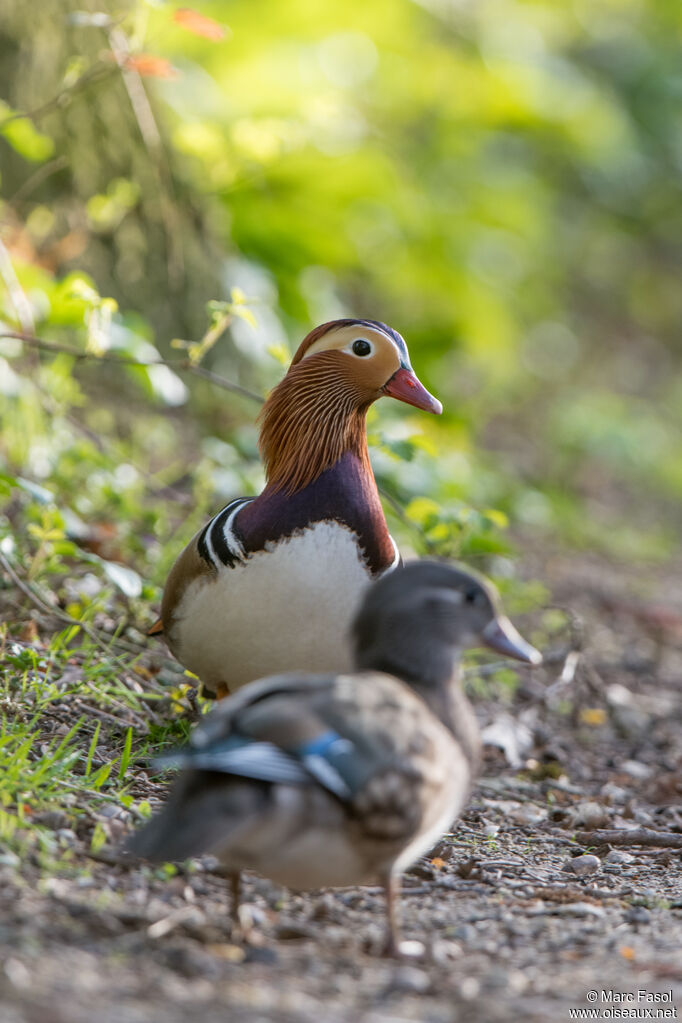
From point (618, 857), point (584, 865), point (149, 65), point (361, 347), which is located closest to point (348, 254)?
point (149, 65)

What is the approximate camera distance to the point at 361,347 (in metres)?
3.66

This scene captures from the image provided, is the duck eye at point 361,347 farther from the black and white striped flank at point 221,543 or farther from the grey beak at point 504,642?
the grey beak at point 504,642

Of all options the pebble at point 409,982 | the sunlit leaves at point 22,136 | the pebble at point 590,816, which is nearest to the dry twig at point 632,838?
the pebble at point 590,816

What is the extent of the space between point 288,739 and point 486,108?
981 cm

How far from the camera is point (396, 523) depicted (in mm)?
6309

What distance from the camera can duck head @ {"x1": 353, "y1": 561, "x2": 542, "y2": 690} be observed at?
2771 millimetres

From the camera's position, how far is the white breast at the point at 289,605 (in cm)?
330

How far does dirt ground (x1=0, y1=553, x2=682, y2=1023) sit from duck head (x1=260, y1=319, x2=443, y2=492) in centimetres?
108

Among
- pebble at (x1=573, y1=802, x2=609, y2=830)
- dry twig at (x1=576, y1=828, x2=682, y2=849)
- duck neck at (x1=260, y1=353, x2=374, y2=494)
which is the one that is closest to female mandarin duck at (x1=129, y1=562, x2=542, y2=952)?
duck neck at (x1=260, y1=353, x2=374, y2=494)

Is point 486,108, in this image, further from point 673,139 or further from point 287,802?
point 287,802

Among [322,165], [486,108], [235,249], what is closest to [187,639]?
[235,249]

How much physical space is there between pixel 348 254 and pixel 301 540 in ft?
18.7

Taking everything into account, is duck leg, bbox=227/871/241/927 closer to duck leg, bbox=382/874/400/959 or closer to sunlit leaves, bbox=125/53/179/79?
duck leg, bbox=382/874/400/959

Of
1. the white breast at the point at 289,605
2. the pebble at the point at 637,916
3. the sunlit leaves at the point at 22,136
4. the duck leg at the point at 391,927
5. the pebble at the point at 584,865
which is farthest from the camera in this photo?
the sunlit leaves at the point at 22,136
